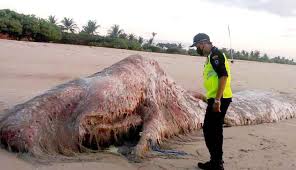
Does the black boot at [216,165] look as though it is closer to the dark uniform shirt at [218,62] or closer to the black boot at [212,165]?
the black boot at [212,165]

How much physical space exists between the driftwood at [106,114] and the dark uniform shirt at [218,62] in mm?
1148

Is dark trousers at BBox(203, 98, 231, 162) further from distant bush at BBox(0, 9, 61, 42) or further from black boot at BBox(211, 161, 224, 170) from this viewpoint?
distant bush at BBox(0, 9, 61, 42)

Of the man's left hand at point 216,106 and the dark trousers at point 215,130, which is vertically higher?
the man's left hand at point 216,106

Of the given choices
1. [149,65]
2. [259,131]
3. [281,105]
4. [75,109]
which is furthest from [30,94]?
[281,105]

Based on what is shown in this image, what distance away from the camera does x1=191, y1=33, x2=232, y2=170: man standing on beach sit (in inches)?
197

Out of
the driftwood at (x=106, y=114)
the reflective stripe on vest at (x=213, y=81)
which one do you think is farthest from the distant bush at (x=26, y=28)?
the reflective stripe on vest at (x=213, y=81)

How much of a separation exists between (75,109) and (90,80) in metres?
0.52

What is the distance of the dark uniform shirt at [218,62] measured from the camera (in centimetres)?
501

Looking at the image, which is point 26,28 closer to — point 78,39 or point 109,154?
point 78,39

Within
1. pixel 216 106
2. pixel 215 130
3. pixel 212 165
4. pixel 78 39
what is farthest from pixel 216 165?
pixel 78 39

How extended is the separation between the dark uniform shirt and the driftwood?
3.77 feet

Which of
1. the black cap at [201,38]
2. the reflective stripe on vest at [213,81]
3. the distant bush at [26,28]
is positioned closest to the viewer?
the reflective stripe on vest at [213,81]

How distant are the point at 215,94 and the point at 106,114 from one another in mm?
1217

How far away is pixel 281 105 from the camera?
9.10m
